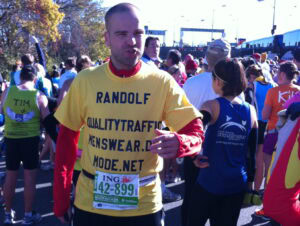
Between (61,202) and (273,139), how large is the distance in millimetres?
3520

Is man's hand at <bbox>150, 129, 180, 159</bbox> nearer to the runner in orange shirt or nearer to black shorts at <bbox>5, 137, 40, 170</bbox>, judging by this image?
black shorts at <bbox>5, 137, 40, 170</bbox>

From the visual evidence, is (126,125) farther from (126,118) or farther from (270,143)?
(270,143)

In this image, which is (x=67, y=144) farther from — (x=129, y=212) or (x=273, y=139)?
(x=273, y=139)

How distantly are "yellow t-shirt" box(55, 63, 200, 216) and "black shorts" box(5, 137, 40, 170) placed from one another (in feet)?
7.91

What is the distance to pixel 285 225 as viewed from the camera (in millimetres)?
1955

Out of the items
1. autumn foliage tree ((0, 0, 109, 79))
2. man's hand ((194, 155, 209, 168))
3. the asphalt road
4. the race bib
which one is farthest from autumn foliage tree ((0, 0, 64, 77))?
the race bib

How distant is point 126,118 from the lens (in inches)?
80.0

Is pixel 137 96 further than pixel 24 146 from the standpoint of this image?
No

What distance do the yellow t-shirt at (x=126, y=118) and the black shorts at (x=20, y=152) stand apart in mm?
2410

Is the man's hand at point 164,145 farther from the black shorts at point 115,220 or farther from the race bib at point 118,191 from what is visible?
the black shorts at point 115,220

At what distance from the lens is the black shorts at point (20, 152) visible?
4312 millimetres

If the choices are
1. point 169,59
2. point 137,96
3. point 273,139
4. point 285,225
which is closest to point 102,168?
point 137,96

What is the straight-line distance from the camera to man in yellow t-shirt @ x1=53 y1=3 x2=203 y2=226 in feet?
6.68

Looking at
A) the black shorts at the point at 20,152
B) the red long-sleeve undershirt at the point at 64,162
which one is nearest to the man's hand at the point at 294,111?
the red long-sleeve undershirt at the point at 64,162
